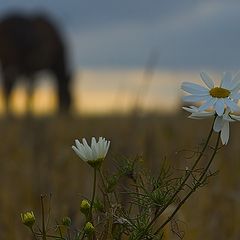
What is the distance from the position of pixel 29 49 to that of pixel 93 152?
47.4 ft

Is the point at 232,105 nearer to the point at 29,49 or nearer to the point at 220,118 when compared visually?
the point at 220,118

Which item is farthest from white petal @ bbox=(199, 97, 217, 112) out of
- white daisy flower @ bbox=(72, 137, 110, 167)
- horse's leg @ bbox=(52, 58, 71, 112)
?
horse's leg @ bbox=(52, 58, 71, 112)

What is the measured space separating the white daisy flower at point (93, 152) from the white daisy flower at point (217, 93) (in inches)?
5.1

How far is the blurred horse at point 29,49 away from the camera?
1509 centimetres

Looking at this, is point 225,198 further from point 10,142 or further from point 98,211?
point 10,142

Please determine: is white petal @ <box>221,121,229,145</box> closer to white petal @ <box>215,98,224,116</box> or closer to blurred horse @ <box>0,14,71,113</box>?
white petal @ <box>215,98,224,116</box>

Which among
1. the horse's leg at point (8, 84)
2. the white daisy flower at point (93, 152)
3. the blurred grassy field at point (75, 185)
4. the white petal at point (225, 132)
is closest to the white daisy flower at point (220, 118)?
the white petal at point (225, 132)

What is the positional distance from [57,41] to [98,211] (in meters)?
16.9

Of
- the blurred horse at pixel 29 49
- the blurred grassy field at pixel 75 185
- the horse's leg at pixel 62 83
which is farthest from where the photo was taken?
the horse's leg at pixel 62 83

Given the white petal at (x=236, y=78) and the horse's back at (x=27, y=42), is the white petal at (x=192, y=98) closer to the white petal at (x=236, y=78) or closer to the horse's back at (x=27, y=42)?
the white petal at (x=236, y=78)

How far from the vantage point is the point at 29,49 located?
1527 centimetres

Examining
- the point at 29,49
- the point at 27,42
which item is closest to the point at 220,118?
the point at 29,49

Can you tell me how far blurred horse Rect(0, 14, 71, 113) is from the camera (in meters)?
15.1

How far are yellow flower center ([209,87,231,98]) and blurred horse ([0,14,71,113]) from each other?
13056 millimetres
